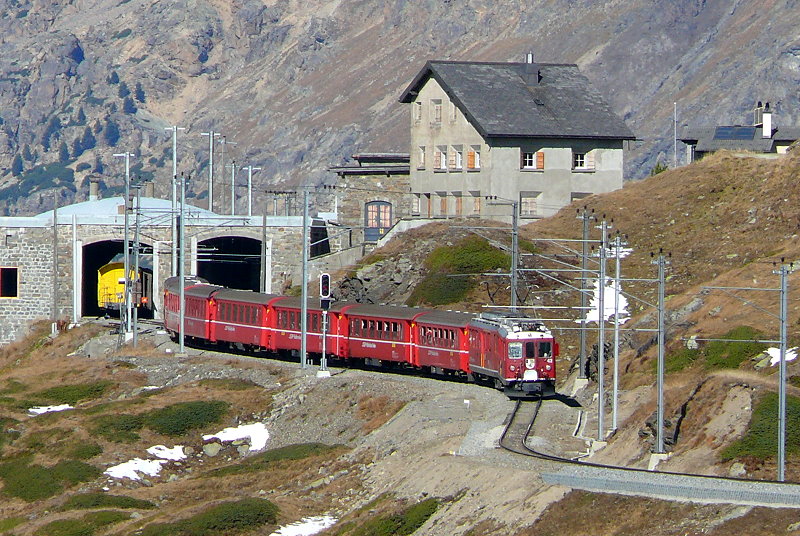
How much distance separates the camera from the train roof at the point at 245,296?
2904 inches

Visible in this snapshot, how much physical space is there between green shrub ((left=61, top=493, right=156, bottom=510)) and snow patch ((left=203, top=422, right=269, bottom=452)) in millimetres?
8274

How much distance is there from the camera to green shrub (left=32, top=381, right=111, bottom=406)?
69000 mm

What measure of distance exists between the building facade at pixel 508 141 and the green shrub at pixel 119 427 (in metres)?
36.8

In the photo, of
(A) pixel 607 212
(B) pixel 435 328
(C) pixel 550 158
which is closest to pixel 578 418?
(B) pixel 435 328

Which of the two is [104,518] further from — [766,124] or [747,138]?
[747,138]

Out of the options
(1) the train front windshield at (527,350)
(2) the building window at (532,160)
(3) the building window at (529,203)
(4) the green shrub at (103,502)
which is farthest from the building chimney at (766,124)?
(4) the green shrub at (103,502)

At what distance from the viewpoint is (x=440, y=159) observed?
100625 mm

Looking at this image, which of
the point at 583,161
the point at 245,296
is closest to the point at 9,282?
the point at 245,296

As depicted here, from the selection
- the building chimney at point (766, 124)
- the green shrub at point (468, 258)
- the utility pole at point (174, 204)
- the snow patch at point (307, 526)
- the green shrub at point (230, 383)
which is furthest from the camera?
the building chimney at point (766, 124)

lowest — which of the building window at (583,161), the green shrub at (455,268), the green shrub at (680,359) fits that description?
the green shrub at (680,359)

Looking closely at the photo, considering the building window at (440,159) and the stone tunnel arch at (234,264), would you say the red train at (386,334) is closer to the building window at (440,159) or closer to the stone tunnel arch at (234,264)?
the building window at (440,159)

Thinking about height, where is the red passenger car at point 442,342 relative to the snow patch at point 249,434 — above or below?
above

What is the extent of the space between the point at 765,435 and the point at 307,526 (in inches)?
508

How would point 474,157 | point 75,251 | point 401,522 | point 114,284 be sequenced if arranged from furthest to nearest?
point 114,284, point 75,251, point 474,157, point 401,522
